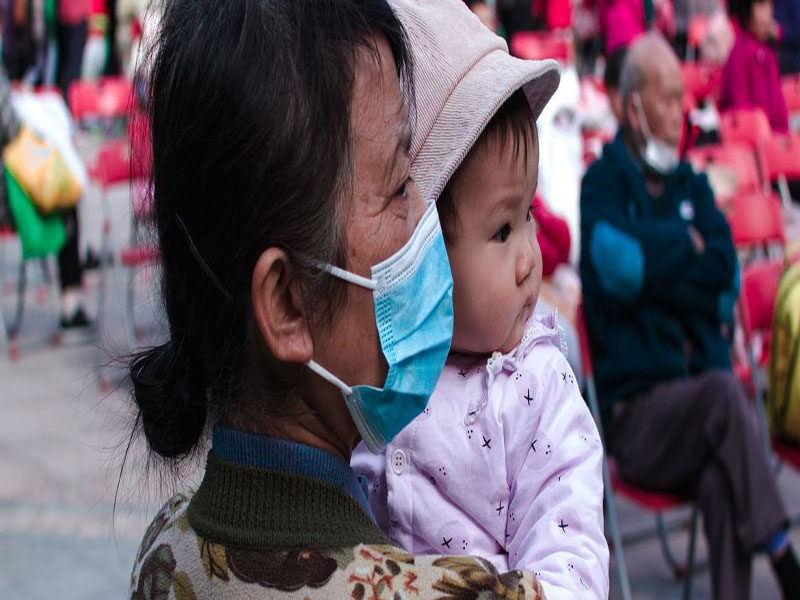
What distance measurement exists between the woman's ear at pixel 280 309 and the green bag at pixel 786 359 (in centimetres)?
230

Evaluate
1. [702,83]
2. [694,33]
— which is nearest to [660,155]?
[702,83]

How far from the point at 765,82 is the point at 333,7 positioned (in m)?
7.20

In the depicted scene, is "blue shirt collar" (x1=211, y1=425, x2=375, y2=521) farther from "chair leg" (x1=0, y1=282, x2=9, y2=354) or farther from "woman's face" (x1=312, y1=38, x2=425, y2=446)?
"chair leg" (x1=0, y1=282, x2=9, y2=354)

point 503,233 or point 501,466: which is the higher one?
point 503,233

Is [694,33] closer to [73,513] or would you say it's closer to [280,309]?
[73,513]

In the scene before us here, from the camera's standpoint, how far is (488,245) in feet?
4.69

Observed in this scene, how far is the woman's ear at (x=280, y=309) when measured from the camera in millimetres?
1070

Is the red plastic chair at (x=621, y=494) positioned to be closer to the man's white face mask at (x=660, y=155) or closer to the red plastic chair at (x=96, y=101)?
the man's white face mask at (x=660, y=155)

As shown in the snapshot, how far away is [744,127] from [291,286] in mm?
6369

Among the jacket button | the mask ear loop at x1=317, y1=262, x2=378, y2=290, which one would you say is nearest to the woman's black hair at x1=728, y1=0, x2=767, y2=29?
the jacket button

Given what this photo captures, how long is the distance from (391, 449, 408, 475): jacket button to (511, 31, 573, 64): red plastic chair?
25.1 feet

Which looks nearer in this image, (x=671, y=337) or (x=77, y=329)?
(x=671, y=337)

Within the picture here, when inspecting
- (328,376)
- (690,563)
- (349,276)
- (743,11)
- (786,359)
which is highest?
(349,276)

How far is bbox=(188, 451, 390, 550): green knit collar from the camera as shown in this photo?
109cm
